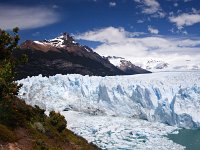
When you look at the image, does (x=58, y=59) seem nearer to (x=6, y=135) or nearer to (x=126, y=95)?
(x=126, y=95)

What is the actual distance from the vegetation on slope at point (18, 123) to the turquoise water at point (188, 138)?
1668 cm

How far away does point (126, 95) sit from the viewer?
39062 mm

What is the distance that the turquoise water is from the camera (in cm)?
2908

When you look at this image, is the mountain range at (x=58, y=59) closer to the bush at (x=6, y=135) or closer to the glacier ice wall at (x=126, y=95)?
the glacier ice wall at (x=126, y=95)

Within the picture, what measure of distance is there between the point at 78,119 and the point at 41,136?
24.8 metres

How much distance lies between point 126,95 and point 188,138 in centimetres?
968

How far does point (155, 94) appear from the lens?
38312 millimetres

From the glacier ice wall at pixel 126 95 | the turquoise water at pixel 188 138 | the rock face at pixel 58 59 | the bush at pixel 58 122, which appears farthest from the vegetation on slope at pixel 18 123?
the rock face at pixel 58 59

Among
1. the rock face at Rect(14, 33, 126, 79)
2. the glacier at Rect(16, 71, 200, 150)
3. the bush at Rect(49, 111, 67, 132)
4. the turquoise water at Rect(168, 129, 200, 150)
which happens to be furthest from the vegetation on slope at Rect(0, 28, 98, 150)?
the rock face at Rect(14, 33, 126, 79)

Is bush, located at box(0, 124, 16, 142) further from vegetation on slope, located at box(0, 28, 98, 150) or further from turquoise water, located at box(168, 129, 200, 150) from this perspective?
turquoise water, located at box(168, 129, 200, 150)

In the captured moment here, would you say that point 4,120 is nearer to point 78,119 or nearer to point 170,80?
point 78,119

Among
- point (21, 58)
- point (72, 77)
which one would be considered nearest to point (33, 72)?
point (72, 77)

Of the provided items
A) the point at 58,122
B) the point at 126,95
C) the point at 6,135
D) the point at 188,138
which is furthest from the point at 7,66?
the point at 126,95

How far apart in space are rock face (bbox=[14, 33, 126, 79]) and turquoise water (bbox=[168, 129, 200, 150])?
52.0 meters
